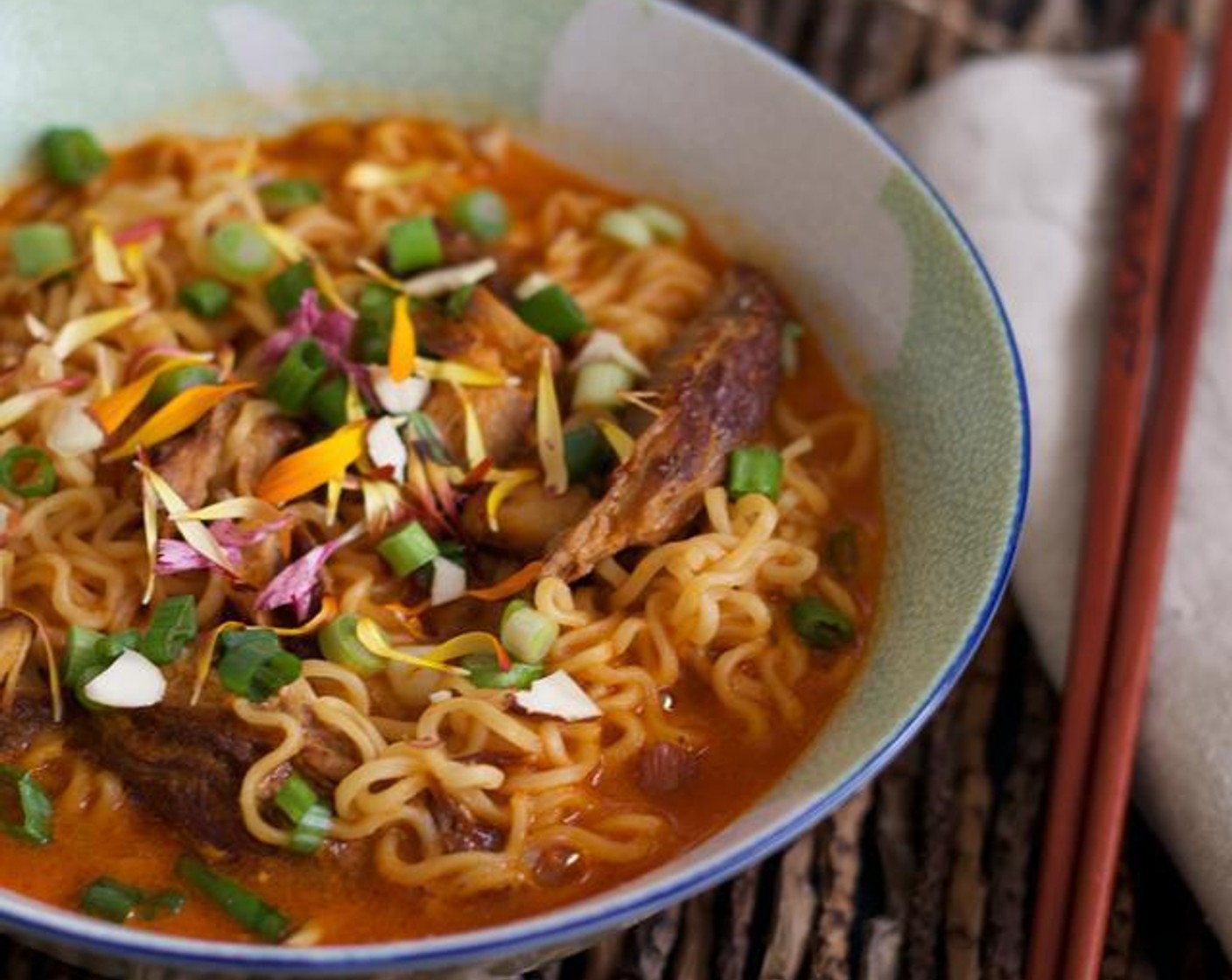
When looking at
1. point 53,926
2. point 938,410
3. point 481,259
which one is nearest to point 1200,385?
point 938,410

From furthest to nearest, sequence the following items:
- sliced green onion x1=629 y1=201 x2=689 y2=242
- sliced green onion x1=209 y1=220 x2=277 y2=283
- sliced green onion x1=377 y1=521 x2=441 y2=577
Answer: sliced green onion x1=629 y1=201 x2=689 y2=242
sliced green onion x1=209 y1=220 x2=277 y2=283
sliced green onion x1=377 y1=521 x2=441 y2=577

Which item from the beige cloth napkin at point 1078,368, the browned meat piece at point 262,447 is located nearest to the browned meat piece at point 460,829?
the browned meat piece at point 262,447

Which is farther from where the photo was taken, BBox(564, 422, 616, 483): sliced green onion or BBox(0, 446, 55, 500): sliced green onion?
BBox(564, 422, 616, 483): sliced green onion

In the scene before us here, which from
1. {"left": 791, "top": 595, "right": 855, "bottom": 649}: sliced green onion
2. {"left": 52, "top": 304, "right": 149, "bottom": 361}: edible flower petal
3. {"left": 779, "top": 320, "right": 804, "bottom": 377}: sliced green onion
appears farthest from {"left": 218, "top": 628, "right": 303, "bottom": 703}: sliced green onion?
{"left": 779, "top": 320, "right": 804, "bottom": 377}: sliced green onion

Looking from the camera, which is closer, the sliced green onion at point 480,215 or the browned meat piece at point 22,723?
the browned meat piece at point 22,723

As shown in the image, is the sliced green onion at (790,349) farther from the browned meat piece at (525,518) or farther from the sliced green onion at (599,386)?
the browned meat piece at (525,518)

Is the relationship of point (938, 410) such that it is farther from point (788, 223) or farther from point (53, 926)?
point (53, 926)

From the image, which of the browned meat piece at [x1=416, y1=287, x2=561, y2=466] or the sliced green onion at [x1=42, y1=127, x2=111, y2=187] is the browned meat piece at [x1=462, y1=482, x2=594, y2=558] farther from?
the sliced green onion at [x1=42, y1=127, x2=111, y2=187]
